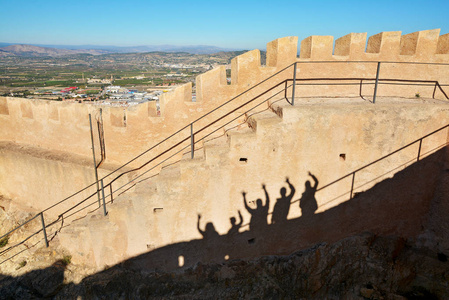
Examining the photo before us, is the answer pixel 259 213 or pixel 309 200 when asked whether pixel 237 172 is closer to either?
pixel 259 213

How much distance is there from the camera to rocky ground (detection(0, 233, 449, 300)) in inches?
219

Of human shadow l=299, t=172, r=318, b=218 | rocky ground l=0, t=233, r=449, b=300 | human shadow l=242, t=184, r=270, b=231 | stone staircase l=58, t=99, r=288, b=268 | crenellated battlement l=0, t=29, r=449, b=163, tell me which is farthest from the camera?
crenellated battlement l=0, t=29, r=449, b=163

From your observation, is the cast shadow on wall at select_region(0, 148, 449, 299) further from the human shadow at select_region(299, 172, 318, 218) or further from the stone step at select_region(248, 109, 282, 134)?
the stone step at select_region(248, 109, 282, 134)

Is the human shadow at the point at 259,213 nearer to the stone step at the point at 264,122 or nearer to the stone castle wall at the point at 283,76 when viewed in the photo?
the stone step at the point at 264,122

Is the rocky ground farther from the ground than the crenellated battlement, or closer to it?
closer to it

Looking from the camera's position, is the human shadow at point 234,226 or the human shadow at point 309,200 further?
the human shadow at point 309,200

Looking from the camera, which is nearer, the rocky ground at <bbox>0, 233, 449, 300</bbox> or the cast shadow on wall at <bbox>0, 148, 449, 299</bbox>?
the rocky ground at <bbox>0, 233, 449, 300</bbox>

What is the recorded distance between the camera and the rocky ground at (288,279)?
219 inches

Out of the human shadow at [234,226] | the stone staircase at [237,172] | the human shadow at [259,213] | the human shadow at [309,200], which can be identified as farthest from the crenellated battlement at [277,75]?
the human shadow at [234,226]

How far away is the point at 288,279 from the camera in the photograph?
5.86m

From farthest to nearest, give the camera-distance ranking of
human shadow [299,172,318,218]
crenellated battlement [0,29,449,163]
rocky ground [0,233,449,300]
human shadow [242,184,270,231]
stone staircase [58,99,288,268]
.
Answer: crenellated battlement [0,29,449,163], human shadow [299,172,318,218], human shadow [242,184,270,231], rocky ground [0,233,449,300], stone staircase [58,99,288,268]

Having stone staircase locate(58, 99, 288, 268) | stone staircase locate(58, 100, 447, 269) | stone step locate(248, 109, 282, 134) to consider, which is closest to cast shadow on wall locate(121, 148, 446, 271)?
stone staircase locate(58, 100, 447, 269)

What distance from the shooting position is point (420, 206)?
638 centimetres

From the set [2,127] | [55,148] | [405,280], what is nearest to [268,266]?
[405,280]
